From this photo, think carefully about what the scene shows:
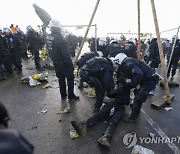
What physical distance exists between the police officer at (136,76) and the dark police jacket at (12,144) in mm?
3248

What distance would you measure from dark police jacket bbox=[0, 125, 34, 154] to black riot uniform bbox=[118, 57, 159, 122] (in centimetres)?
325

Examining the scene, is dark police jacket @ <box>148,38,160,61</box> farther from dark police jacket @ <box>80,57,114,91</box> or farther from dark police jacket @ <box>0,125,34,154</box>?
dark police jacket @ <box>0,125,34,154</box>

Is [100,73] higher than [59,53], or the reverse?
[59,53]

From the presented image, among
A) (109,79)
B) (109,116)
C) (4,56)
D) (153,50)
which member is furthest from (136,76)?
(4,56)

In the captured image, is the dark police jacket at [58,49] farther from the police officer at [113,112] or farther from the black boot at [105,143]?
the black boot at [105,143]

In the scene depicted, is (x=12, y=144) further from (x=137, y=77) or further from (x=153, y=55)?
(x=153, y=55)

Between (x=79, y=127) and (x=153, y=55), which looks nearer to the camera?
(x=79, y=127)

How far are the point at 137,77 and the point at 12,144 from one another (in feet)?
11.0

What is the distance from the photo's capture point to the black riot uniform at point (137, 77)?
3971 millimetres

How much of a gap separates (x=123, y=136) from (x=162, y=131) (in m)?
0.90

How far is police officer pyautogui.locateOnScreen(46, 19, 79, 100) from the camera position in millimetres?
5137

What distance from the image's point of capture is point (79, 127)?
3775mm

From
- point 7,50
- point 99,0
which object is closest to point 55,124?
point 99,0

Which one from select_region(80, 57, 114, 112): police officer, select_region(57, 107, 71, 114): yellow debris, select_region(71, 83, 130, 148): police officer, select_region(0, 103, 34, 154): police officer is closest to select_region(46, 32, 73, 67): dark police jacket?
select_region(80, 57, 114, 112): police officer
